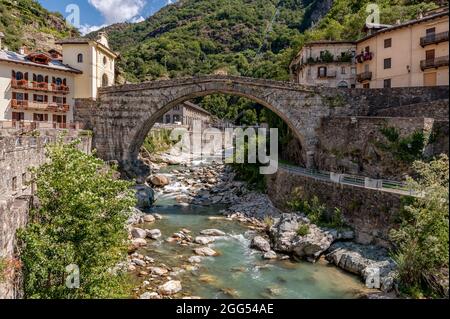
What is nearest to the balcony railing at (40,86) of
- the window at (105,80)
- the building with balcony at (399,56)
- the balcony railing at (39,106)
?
the balcony railing at (39,106)

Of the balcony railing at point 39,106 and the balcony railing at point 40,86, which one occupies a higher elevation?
the balcony railing at point 40,86

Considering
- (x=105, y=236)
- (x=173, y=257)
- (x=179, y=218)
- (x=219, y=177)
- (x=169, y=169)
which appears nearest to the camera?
(x=105, y=236)

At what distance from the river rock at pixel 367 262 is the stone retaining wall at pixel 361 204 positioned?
2.36ft

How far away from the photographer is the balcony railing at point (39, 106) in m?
28.9

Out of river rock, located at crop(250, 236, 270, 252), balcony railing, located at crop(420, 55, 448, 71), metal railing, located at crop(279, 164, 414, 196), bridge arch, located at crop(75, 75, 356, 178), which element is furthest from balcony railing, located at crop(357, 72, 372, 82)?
river rock, located at crop(250, 236, 270, 252)

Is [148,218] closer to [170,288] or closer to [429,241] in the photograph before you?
[170,288]

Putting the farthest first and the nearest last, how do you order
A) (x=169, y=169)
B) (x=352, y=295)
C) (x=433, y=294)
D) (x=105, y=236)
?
1. (x=169, y=169)
2. (x=352, y=295)
3. (x=105, y=236)
4. (x=433, y=294)

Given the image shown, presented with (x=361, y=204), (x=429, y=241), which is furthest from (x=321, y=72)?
(x=429, y=241)

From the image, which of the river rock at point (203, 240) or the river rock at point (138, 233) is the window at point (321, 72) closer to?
the river rock at point (203, 240)

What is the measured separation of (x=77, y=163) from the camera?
1278 centimetres

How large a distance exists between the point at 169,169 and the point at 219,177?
28.2 feet

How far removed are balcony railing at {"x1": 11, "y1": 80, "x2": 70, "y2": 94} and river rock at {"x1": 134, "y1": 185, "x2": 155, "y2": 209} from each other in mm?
10548
